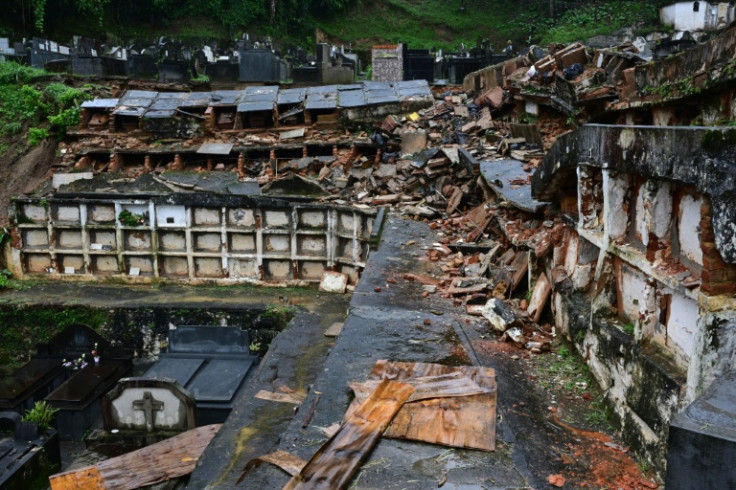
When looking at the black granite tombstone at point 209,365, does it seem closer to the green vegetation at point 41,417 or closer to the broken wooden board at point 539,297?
the green vegetation at point 41,417

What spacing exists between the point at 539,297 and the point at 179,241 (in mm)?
9310

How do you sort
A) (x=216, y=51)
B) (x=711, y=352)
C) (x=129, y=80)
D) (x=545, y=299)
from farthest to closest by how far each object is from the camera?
(x=216, y=51), (x=129, y=80), (x=545, y=299), (x=711, y=352)

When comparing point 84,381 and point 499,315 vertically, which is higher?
point 499,315

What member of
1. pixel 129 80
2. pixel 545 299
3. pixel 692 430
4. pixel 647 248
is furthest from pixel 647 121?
pixel 129 80

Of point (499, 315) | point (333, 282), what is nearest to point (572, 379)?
point (499, 315)

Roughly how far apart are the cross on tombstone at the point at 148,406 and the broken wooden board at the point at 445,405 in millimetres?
5444

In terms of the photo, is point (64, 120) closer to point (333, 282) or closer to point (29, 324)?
point (29, 324)

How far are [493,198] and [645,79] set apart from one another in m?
3.67

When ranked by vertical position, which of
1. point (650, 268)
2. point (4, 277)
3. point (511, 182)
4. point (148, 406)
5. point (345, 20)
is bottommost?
point (148, 406)

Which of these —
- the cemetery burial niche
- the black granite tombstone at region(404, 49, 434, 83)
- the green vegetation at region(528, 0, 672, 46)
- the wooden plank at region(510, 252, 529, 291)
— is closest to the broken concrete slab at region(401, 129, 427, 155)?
the cemetery burial niche

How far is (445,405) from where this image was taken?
149 inches

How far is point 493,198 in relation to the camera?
8.94 m

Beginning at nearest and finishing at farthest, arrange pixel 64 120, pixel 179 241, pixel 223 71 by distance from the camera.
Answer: pixel 179 241 < pixel 64 120 < pixel 223 71

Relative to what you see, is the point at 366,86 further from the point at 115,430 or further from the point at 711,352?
the point at 711,352
